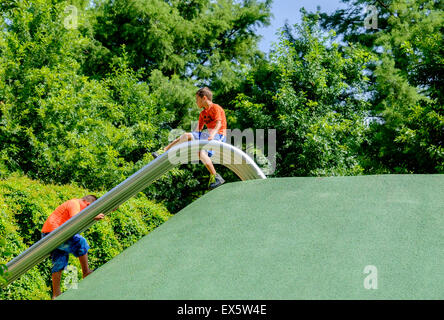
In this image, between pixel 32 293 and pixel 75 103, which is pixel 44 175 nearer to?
pixel 75 103

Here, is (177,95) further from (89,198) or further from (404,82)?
(89,198)

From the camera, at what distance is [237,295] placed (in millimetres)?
4098

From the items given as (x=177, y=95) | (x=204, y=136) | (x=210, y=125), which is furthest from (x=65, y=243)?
(x=177, y=95)

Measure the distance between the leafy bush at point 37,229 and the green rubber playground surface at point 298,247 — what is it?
10.2 feet

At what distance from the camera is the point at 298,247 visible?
475cm

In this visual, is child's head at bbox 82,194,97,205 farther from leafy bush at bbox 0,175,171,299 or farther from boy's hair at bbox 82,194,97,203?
leafy bush at bbox 0,175,171,299

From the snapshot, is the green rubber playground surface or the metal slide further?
the metal slide

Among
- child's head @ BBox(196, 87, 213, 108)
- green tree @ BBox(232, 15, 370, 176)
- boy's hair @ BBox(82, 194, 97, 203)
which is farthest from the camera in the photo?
green tree @ BBox(232, 15, 370, 176)

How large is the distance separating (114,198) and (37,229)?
2.94 m

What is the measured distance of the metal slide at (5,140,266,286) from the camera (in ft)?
21.2

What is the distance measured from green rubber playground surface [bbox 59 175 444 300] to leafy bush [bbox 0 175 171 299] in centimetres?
310

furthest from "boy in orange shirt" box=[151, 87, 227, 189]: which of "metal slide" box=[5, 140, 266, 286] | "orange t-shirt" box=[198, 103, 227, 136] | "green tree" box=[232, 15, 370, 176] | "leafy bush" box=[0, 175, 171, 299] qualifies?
"green tree" box=[232, 15, 370, 176]

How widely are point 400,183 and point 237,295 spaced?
9.57ft
